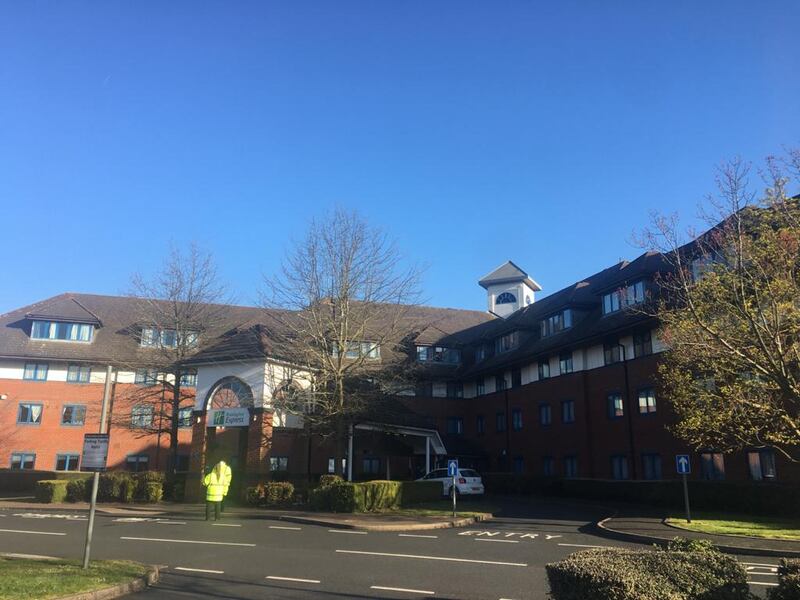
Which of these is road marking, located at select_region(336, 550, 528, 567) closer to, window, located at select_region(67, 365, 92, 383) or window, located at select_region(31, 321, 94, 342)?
window, located at select_region(67, 365, 92, 383)

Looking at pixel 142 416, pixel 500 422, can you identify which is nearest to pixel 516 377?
pixel 500 422

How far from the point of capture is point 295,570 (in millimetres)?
10891

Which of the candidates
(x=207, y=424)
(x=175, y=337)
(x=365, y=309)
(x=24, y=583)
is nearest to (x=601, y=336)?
(x=365, y=309)

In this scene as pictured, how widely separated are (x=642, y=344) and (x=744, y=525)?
10.6 meters

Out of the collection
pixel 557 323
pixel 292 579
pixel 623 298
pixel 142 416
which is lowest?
pixel 292 579

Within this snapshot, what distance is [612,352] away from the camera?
29406mm

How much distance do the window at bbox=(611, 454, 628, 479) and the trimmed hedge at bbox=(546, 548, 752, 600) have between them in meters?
22.9

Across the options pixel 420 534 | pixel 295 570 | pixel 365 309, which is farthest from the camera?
pixel 365 309

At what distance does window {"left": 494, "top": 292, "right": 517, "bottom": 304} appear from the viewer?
55.1 meters

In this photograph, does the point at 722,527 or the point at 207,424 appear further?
the point at 207,424

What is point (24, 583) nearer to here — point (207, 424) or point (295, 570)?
point (295, 570)

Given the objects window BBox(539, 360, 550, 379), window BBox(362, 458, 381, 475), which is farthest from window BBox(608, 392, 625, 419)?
window BBox(362, 458, 381, 475)

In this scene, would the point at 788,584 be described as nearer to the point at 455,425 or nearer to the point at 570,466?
the point at 570,466

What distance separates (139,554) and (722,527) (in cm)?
1424
